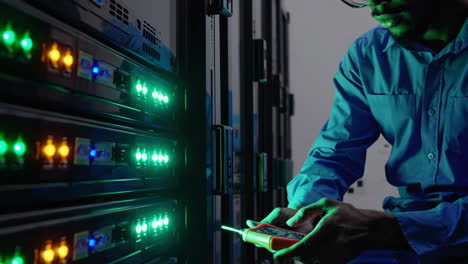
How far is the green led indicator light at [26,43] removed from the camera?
2.05 ft

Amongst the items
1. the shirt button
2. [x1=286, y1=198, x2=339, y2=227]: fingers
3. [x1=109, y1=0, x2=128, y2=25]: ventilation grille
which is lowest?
[x1=286, y1=198, x2=339, y2=227]: fingers

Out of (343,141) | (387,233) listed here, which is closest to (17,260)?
(387,233)

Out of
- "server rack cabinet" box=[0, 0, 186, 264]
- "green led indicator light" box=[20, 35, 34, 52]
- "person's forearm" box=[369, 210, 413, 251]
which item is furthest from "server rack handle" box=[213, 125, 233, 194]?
"green led indicator light" box=[20, 35, 34, 52]

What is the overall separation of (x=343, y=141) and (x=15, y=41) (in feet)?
4.08

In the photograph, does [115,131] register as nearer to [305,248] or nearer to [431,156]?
[305,248]

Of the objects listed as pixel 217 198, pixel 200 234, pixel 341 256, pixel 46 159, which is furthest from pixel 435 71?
pixel 46 159

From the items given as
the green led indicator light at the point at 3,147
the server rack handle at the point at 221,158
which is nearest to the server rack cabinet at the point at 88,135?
the green led indicator light at the point at 3,147

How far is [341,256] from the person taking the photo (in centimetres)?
110

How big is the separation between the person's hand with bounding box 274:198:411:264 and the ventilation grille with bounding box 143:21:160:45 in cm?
62

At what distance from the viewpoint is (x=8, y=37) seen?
0.60 metres

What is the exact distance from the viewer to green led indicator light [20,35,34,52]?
624 mm

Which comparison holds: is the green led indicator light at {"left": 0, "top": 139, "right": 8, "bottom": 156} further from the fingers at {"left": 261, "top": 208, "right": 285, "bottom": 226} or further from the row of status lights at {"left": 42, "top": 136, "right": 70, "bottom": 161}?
the fingers at {"left": 261, "top": 208, "right": 285, "bottom": 226}

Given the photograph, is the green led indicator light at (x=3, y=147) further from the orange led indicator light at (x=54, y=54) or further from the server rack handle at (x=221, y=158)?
the server rack handle at (x=221, y=158)

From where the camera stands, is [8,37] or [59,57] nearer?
[8,37]
